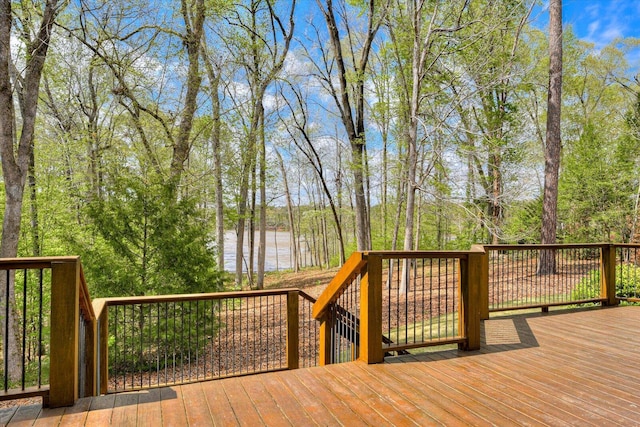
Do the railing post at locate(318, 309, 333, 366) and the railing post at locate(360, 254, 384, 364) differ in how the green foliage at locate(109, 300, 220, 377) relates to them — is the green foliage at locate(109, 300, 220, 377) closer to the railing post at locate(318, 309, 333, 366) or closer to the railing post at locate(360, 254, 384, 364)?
the railing post at locate(318, 309, 333, 366)

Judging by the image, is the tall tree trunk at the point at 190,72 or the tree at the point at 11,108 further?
the tall tree trunk at the point at 190,72

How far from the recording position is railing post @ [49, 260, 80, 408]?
6.88 feet

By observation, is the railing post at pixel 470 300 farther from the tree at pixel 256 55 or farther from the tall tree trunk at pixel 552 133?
the tree at pixel 256 55

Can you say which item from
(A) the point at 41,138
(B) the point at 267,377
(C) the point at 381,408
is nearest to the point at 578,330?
(C) the point at 381,408

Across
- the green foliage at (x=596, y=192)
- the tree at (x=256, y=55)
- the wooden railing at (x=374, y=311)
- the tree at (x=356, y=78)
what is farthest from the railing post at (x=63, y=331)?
the green foliage at (x=596, y=192)

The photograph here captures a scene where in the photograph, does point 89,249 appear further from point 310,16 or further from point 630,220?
point 630,220

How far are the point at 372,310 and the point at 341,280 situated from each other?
41 cm

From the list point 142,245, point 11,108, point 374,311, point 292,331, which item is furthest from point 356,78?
point 374,311

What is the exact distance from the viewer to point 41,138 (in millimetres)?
10422

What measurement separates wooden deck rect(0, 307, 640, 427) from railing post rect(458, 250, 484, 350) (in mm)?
137

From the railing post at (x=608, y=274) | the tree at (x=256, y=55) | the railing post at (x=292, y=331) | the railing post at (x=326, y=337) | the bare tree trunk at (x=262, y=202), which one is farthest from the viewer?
the bare tree trunk at (x=262, y=202)

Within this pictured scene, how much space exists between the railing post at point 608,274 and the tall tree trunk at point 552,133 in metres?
4.29

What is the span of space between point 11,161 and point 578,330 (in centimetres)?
938

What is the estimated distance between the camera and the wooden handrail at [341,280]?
2967mm
